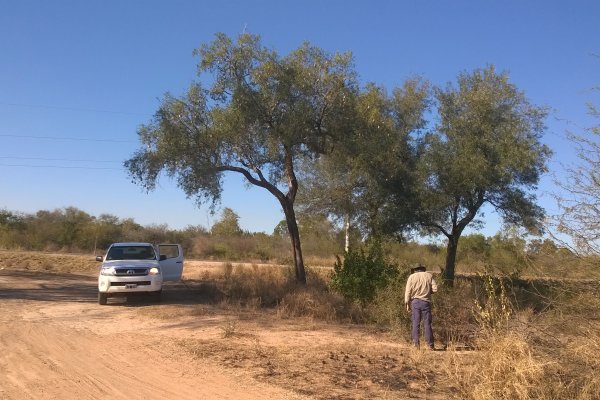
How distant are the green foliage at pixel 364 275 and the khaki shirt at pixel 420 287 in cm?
372

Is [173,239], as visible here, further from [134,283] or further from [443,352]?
[443,352]

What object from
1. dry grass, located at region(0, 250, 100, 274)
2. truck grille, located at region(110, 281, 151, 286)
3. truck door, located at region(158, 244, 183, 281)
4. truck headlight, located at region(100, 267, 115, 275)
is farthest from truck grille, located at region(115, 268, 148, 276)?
dry grass, located at region(0, 250, 100, 274)

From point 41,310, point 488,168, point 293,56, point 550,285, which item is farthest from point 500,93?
point 41,310

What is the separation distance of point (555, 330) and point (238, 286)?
1264 cm

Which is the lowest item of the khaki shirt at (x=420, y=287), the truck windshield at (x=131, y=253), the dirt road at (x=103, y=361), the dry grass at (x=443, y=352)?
the dirt road at (x=103, y=361)

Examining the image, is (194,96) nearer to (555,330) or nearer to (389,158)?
(389,158)

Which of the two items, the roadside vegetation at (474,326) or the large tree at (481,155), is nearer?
the roadside vegetation at (474,326)

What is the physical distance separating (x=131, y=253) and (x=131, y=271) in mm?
1340

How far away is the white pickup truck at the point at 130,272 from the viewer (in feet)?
48.5

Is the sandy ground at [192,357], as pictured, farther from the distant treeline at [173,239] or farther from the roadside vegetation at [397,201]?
the distant treeline at [173,239]

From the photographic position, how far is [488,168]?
1992cm

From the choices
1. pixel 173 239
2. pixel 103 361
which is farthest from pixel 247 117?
pixel 173 239

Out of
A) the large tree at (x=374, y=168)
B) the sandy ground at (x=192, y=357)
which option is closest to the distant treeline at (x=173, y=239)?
the large tree at (x=374, y=168)

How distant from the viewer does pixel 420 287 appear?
10484mm
